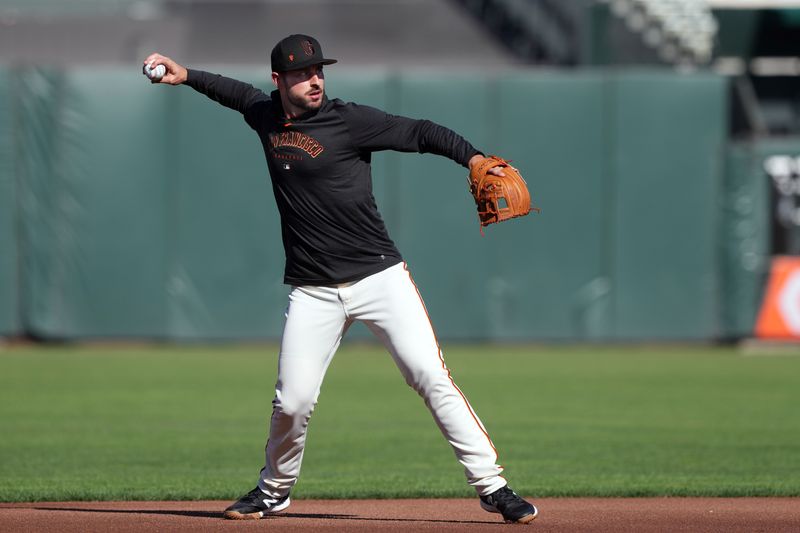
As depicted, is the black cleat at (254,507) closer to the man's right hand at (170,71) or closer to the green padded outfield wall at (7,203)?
the man's right hand at (170,71)

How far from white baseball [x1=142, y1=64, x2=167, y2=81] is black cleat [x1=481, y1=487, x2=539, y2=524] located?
236 centimetres

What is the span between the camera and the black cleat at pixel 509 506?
558 cm

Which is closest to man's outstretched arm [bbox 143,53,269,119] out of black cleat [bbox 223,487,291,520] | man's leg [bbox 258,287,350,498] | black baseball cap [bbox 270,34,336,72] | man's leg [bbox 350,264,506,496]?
black baseball cap [bbox 270,34,336,72]

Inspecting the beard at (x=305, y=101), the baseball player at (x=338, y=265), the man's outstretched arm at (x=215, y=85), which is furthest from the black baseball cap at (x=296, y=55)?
the man's outstretched arm at (x=215, y=85)

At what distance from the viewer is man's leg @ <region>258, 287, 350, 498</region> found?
222 inches

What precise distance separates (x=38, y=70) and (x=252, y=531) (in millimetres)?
11096

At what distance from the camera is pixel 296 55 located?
5547 millimetres

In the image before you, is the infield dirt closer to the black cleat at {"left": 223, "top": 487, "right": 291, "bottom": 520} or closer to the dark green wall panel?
the black cleat at {"left": 223, "top": 487, "right": 291, "bottom": 520}

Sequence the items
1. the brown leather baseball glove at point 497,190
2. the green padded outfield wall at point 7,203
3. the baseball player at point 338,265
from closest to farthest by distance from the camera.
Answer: the brown leather baseball glove at point 497,190, the baseball player at point 338,265, the green padded outfield wall at point 7,203

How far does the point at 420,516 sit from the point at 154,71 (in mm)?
2335

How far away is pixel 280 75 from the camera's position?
565 centimetres

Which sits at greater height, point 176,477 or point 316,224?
point 316,224

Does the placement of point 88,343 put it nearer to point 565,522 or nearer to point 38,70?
point 38,70

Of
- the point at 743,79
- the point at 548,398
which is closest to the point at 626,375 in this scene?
the point at 548,398
